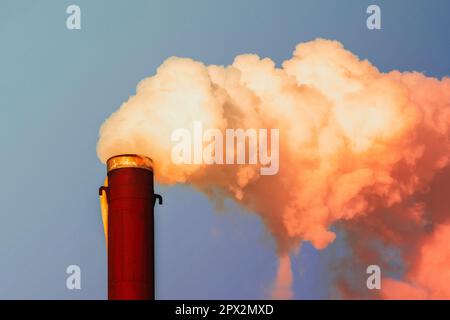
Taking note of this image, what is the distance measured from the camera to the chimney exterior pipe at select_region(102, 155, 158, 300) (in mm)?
116812

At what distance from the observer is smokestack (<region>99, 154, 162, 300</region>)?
383ft

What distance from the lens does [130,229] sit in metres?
117

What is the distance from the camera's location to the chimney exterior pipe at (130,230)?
116812 mm

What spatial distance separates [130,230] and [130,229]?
0.09 feet

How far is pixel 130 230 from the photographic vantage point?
117 metres

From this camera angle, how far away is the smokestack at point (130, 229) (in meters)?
117
